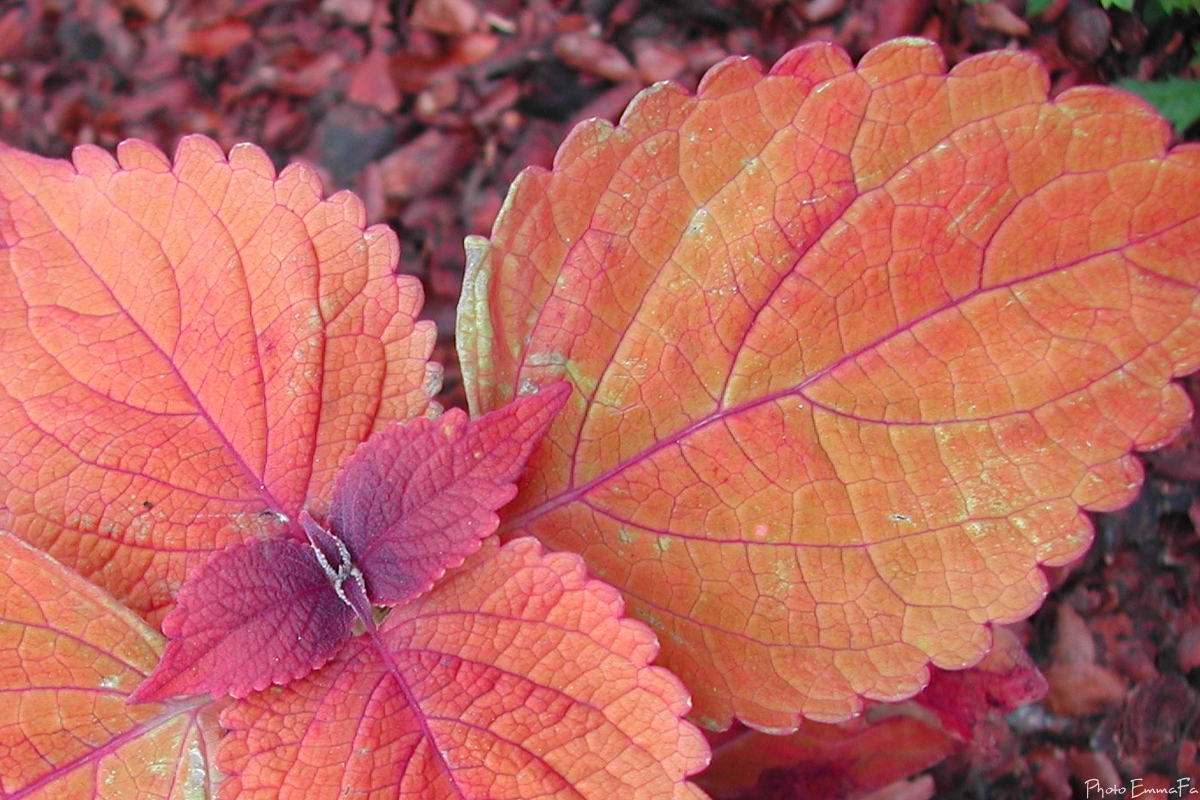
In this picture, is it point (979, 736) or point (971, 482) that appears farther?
point (979, 736)

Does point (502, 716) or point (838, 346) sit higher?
point (838, 346)

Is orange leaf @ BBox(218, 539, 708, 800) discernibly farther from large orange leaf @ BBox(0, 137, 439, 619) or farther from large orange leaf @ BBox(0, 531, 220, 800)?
large orange leaf @ BBox(0, 137, 439, 619)

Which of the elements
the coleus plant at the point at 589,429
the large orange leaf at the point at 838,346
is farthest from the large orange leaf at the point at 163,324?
the large orange leaf at the point at 838,346

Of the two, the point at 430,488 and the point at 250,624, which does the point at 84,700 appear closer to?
the point at 250,624

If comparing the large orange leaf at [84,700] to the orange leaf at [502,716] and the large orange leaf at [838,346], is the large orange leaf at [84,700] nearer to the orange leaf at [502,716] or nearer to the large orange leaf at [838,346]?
the orange leaf at [502,716]

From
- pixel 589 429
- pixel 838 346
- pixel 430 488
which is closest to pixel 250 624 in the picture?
pixel 430 488

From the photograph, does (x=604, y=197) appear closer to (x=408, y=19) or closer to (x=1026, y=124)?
(x=1026, y=124)

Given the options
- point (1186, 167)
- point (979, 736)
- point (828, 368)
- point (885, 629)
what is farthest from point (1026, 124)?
point (979, 736)
